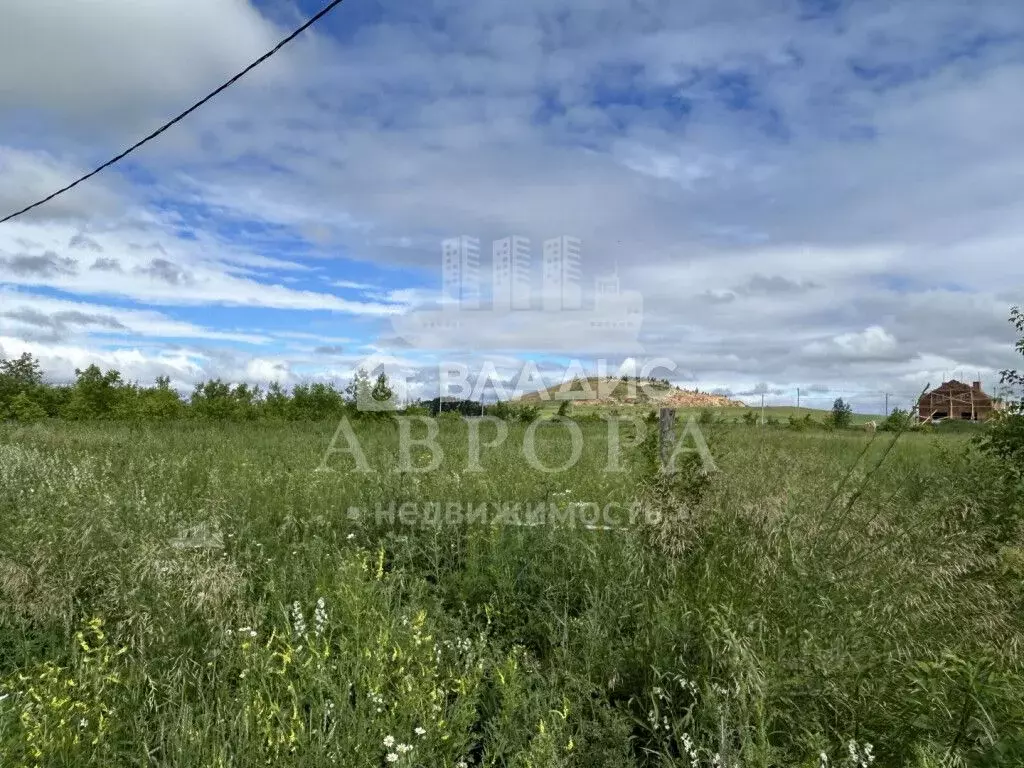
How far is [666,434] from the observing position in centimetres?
581

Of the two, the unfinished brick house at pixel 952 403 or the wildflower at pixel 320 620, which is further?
the unfinished brick house at pixel 952 403

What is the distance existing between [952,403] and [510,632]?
3.56 metres

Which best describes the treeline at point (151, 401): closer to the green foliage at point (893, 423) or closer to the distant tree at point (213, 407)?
the distant tree at point (213, 407)

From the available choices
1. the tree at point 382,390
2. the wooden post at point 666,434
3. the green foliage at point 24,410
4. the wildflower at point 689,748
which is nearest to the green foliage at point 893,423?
the wooden post at point 666,434

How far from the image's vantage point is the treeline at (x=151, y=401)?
22031mm

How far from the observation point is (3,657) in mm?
3697

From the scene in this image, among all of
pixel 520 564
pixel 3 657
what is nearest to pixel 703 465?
pixel 520 564

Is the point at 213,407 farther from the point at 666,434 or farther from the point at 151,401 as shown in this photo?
the point at 666,434

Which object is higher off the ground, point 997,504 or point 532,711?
point 997,504

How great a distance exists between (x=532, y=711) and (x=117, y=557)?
284cm

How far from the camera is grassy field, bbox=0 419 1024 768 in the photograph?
2754 millimetres

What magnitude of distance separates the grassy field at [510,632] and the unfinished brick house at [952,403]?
0.51 meters

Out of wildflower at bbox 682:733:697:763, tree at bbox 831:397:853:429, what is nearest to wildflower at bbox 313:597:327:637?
wildflower at bbox 682:733:697:763

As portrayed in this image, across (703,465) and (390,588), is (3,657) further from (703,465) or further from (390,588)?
(703,465)
